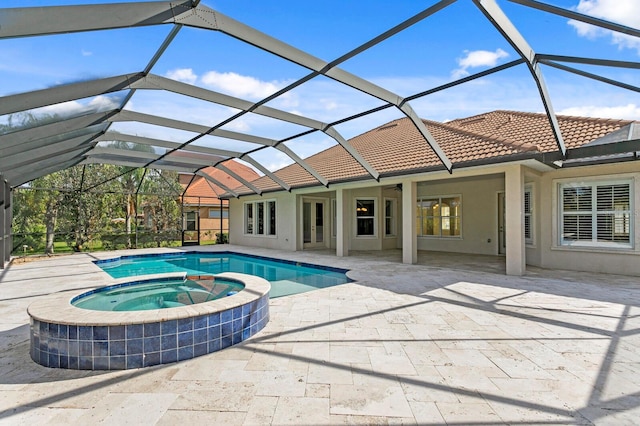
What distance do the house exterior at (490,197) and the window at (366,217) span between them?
0.04 meters

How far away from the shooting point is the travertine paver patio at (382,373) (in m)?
2.42

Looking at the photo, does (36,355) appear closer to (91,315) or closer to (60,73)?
(91,315)

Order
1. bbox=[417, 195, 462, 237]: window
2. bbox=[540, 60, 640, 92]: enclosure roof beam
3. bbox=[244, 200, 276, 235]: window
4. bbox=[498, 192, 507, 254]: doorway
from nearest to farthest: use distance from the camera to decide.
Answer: bbox=[540, 60, 640, 92]: enclosure roof beam → bbox=[498, 192, 507, 254]: doorway → bbox=[417, 195, 462, 237]: window → bbox=[244, 200, 276, 235]: window

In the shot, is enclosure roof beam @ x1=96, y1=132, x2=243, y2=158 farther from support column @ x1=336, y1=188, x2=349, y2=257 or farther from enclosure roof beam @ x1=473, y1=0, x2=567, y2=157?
enclosure roof beam @ x1=473, y1=0, x2=567, y2=157

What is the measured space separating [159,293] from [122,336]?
307 cm

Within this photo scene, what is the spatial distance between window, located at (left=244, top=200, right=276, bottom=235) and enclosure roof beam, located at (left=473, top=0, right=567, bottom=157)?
11625mm

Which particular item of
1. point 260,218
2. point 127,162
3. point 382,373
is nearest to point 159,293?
point 382,373

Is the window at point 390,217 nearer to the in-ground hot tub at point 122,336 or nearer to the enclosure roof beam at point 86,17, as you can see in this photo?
the in-ground hot tub at point 122,336

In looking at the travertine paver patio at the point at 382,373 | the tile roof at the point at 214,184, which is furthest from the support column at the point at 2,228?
the tile roof at the point at 214,184

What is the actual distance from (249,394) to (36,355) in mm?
2426

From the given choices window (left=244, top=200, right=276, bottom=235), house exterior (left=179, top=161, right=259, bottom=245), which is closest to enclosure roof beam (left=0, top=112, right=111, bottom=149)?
house exterior (left=179, top=161, right=259, bottom=245)

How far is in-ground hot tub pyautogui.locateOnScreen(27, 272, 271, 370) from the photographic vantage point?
125 inches

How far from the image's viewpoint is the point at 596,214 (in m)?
8.27

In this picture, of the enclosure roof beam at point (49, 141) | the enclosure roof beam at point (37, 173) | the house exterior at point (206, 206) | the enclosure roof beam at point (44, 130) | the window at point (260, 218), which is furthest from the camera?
the house exterior at point (206, 206)
